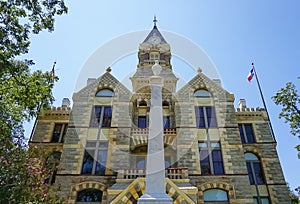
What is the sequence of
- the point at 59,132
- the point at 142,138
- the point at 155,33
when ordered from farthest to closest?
the point at 155,33
the point at 59,132
the point at 142,138

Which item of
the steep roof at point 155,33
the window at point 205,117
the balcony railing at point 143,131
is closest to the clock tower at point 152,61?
the steep roof at point 155,33

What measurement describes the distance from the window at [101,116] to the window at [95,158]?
5.80 feet

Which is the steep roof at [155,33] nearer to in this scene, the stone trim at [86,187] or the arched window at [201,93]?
the arched window at [201,93]

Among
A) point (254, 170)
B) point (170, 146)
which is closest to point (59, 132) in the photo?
point (170, 146)

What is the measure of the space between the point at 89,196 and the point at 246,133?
15542 millimetres

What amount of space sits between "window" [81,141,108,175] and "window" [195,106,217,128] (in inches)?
332

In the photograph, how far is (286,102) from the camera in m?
18.7

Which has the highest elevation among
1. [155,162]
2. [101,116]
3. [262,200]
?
[101,116]

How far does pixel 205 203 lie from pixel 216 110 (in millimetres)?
8335

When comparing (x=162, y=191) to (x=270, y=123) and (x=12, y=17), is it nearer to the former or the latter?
(x=12, y=17)

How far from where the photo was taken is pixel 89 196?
717 inches

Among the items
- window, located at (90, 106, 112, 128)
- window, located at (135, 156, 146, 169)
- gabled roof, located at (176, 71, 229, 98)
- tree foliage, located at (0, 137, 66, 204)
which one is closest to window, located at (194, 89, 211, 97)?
gabled roof, located at (176, 71, 229, 98)

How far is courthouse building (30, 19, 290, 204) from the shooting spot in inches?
706

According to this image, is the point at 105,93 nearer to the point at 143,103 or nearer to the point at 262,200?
the point at 143,103
